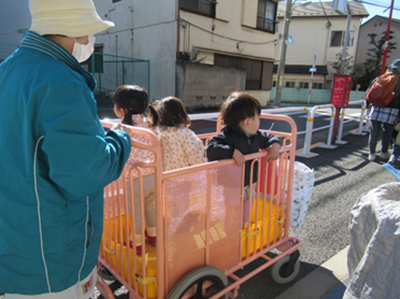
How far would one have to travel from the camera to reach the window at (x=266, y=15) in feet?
61.9

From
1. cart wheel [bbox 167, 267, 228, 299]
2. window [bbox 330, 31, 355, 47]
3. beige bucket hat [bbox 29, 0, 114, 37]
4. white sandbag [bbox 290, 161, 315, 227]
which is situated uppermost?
window [bbox 330, 31, 355, 47]

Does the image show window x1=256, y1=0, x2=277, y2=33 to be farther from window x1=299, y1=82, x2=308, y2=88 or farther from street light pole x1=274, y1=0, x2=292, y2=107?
window x1=299, y1=82, x2=308, y2=88

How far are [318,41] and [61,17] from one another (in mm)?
32688

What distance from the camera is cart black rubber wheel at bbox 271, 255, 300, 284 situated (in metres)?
2.41

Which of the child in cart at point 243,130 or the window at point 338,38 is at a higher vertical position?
the window at point 338,38

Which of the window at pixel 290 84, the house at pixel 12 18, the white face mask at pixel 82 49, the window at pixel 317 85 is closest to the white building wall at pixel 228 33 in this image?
the house at pixel 12 18

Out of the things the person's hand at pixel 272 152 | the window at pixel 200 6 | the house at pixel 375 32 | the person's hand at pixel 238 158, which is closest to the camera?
the person's hand at pixel 238 158

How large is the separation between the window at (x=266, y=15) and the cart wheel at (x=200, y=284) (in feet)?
64.0

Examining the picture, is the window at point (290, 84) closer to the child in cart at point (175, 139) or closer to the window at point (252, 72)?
the window at point (252, 72)

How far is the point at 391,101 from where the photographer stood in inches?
224

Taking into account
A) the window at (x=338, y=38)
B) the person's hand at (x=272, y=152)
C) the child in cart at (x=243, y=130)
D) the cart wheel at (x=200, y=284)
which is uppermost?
the window at (x=338, y=38)

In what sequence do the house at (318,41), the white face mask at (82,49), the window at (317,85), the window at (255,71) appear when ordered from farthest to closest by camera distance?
the window at (317,85)
the house at (318,41)
the window at (255,71)
the white face mask at (82,49)

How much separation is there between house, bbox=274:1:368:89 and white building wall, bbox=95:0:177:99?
17.0 m

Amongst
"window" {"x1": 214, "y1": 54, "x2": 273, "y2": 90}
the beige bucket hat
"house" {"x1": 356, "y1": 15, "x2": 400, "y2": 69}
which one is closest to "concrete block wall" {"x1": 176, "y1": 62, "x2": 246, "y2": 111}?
"window" {"x1": 214, "y1": 54, "x2": 273, "y2": 90}
